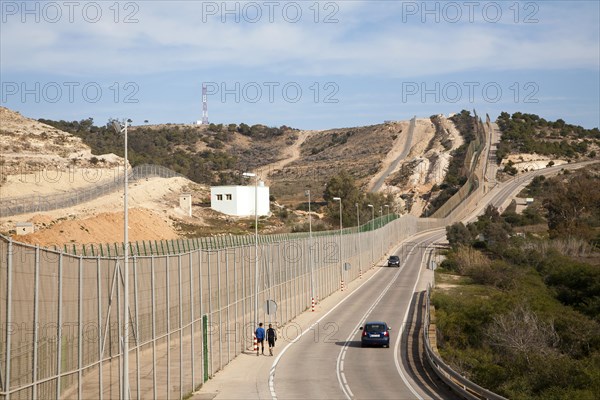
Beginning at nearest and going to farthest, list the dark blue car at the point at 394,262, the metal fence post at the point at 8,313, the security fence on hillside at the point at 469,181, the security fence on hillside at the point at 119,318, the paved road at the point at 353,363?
the metal fence post at the point at 8,313 → the security fence on hillside at the point at 119,318 → the paved road at the point at 353,363 → the dark blue car at the point at 394,262 → the security fence on hillside at the point at 469,181

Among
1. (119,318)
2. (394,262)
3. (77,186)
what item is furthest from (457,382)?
(77,186)

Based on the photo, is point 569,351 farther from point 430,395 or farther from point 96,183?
point 96,183

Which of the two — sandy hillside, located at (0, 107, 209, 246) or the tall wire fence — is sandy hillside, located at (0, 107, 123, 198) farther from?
the tall wire fence

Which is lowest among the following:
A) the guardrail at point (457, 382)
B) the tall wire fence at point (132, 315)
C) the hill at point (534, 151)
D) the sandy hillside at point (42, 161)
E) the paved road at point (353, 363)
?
the paved road at point (353, 363)

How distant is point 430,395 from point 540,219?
106 metres

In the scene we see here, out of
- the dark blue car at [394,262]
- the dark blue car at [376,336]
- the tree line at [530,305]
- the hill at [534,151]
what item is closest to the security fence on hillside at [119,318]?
the dark blue car at [376,336]

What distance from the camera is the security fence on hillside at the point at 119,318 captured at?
44.4ft

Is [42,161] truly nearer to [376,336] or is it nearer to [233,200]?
[233,200]

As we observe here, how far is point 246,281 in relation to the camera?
35781mm

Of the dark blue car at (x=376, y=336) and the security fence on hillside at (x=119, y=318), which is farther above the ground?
the security fence on hillside at (x=119, y=318)

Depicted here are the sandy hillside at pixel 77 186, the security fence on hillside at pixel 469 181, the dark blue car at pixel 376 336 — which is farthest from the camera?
the security fence on hillside at pixel 469 181

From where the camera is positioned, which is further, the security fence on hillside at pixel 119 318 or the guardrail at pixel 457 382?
the guardrail at pixel 457 382

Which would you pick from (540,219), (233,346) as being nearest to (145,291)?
(233,346)

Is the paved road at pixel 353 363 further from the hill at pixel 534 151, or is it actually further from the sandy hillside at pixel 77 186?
the hill at pixel 534 151
